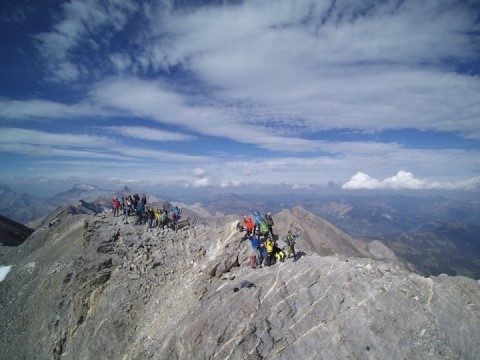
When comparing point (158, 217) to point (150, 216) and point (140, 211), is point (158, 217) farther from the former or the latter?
point (140, 211)

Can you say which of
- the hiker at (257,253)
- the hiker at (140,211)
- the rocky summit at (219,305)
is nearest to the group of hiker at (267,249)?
the hiker at (257,253)

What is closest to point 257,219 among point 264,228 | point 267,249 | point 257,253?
point 264,228

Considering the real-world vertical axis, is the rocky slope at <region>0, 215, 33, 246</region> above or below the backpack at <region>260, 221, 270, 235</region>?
below

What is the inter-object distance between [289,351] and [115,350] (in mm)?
22085

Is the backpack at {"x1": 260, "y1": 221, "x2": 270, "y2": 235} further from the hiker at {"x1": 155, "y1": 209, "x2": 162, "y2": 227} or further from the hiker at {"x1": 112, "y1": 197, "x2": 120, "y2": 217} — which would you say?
the hiker at {"x1": 112, "y1": 197, "x2": 120, "y2": 217}

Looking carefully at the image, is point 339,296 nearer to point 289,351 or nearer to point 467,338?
point 289,351

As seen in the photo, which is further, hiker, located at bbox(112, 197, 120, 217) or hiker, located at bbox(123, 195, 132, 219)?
hiker, located at bbox(112, 197, 120, 217)

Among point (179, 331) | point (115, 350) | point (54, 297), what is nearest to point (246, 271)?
point (179, 331)

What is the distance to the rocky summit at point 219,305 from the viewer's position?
2238cm

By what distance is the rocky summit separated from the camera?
2238cm

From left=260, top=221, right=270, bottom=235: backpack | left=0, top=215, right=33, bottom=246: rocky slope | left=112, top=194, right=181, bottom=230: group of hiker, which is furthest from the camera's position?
left=0, top=215, right=33, bottom=246: rocky slope

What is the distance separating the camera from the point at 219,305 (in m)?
30.8

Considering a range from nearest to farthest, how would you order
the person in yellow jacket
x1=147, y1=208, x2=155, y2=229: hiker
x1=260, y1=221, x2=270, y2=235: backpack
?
the person in yellow jacket
x1=260, y1=221, x2=270, y2=235: backpack
x1=147, y1=208, x2=155, y2=229: hiker

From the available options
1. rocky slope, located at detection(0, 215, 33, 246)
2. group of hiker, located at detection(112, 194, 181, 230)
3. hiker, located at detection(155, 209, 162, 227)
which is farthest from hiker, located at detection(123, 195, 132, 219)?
rocky slope, located at detection(0, 215, 33, 246)
